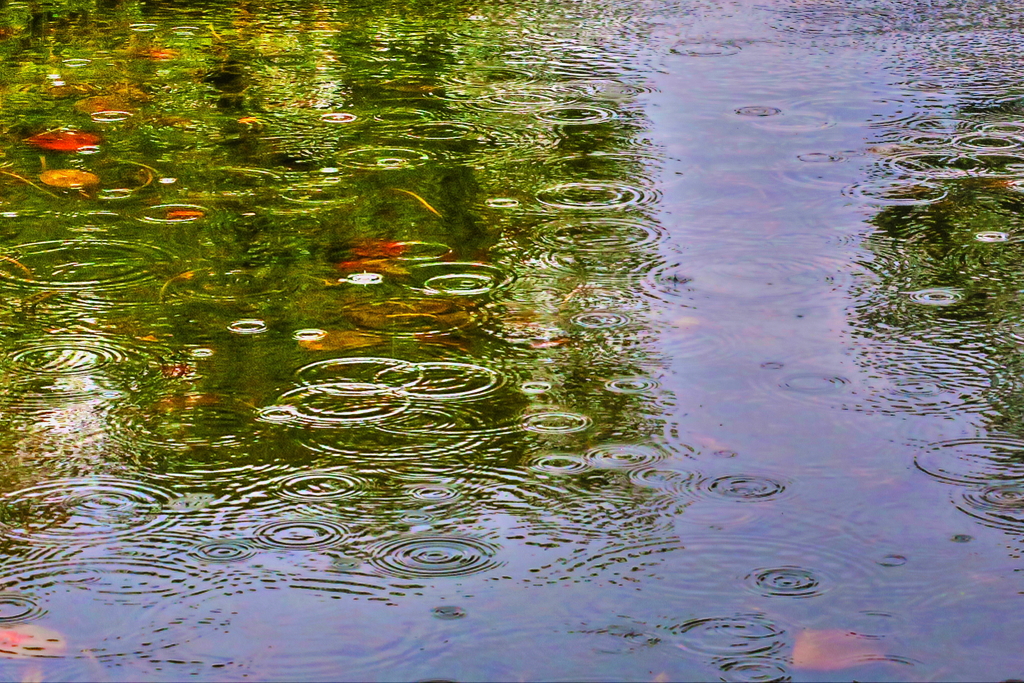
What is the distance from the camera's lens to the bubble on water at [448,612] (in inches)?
68.6

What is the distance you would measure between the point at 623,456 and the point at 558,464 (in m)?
0.12

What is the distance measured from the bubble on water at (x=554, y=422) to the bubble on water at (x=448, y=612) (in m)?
0.55

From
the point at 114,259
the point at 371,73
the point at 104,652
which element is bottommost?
the point at 104,652

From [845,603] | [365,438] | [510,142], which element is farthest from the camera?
[510,142]

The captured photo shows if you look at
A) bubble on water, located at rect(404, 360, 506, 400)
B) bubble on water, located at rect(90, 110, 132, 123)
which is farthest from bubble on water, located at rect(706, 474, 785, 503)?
bubble on water, located at rect(90, 110, 132, 123)

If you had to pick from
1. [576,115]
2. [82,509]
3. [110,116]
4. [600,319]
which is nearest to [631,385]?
[600,319]

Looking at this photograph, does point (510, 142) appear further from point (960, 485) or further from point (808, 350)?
point (960, 485)

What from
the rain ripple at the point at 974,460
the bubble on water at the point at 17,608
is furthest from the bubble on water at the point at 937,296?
the bubble on water at the point at 17,608

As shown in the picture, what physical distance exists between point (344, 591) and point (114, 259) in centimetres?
149

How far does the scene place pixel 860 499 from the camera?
80.2 inches

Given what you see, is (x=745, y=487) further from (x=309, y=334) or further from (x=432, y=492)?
(x=309, y=334)

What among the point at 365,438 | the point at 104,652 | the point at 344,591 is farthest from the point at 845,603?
the point at 104,652

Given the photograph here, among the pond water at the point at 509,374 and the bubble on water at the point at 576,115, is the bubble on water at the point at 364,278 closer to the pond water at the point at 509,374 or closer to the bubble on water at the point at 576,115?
the pond water at the point at 509,374

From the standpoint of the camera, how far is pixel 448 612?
1.75 metres
